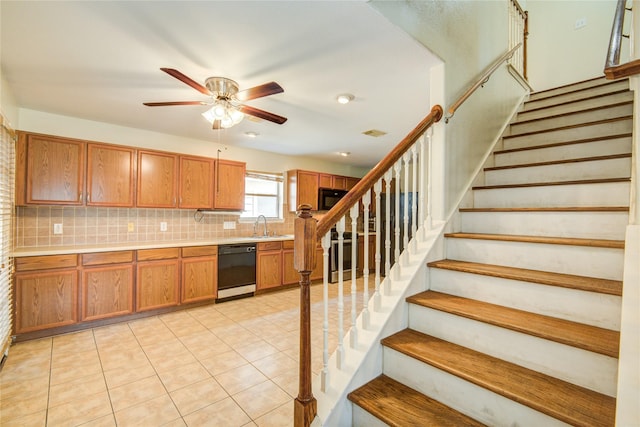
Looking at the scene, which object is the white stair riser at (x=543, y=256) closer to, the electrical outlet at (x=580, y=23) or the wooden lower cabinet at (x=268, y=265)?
the wooden lower cabinet at (x=268, y=265)

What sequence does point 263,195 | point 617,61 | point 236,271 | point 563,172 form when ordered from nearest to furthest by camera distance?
point 617,61
point 563,172
point 236,271
point 263,195

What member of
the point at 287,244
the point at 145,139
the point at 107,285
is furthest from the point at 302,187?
the point at 107,285

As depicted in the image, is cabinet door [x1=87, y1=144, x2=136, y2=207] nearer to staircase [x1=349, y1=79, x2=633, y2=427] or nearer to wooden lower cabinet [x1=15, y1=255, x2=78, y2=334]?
wooden lower cabinet [x1=15, y1=255, x2=78, y2=334]

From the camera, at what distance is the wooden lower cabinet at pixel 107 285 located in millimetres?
3115

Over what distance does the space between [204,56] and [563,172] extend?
2.86m

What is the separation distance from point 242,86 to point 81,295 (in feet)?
9.24

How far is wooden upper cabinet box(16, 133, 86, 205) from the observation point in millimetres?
2959

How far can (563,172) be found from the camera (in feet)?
7.29

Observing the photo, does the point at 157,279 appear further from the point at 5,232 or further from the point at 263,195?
the point at 263,195

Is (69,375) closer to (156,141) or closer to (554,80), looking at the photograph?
(156,141)

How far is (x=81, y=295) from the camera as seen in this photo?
308cm

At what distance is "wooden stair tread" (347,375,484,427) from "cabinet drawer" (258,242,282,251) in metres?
3.31

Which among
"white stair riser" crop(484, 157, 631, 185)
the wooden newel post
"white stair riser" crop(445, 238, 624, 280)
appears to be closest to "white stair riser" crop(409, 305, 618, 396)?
"white stair riser" crop(445, 238, 624, 280)

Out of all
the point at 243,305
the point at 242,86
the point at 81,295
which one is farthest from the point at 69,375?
the point at 242,86
